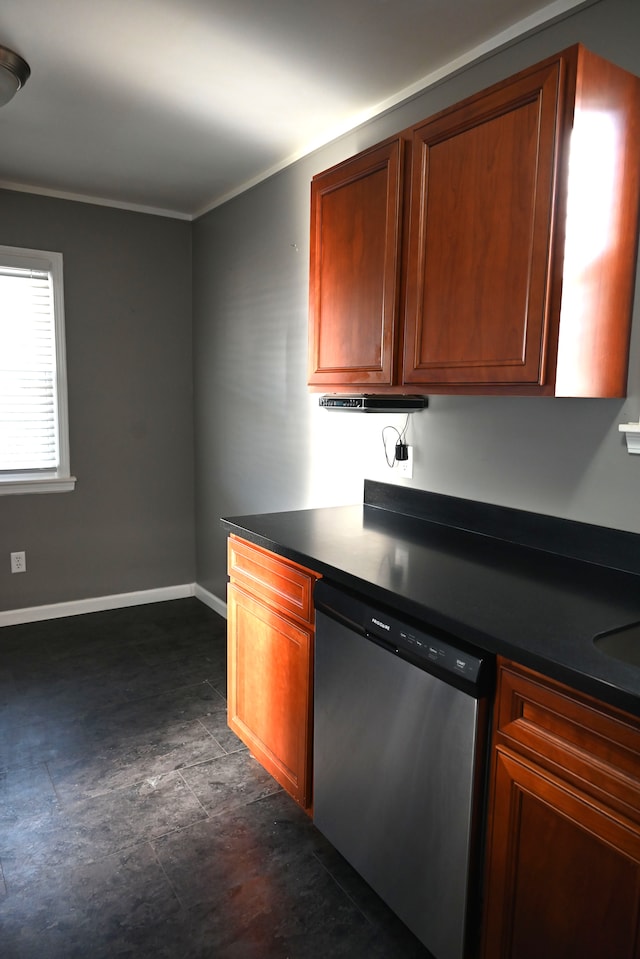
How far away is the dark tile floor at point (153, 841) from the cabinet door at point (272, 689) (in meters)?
0.15

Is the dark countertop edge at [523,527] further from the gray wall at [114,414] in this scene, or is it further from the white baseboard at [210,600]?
the gray wall at [114,414]

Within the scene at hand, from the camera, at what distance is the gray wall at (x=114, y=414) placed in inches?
148

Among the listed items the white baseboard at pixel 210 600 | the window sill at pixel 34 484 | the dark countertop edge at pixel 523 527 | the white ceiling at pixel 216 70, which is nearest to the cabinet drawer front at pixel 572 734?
the dark countertop edge at pixel 523 527

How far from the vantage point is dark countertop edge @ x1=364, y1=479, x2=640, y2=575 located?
69.4 inches

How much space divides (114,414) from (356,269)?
2312 mm

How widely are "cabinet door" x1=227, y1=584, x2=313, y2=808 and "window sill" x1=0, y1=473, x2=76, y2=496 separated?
185 cm

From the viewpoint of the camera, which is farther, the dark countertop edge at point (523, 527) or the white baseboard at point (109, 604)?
the white baseboard at point (109, 604)

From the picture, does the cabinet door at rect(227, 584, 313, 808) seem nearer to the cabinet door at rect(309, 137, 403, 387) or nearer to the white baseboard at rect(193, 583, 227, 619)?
the cabinet door at rect(309, 137, 403, 387)

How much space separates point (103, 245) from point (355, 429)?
211 centimetres

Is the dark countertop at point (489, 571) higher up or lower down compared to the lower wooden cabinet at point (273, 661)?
higher up

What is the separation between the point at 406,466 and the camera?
2.50m

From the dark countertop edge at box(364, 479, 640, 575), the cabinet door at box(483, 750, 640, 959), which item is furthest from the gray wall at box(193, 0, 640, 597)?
the cabinet door at box(483, 750, 640, 959)

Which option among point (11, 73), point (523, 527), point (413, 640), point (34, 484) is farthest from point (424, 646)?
point (34, 484)

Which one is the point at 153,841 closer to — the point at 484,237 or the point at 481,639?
the point at 481,639
